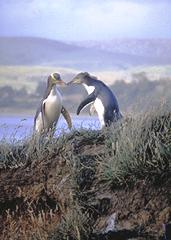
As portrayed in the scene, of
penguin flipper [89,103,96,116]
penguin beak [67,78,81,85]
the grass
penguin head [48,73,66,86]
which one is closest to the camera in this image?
the grass

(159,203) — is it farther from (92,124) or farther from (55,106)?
(55,106)

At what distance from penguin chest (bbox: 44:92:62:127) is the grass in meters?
1.33

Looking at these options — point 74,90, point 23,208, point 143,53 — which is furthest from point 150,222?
point 143,53

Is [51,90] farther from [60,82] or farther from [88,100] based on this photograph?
[88,100]

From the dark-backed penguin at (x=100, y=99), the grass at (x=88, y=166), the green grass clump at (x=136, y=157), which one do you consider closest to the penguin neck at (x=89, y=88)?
the dark-backed penguin at (x=100, y=99)

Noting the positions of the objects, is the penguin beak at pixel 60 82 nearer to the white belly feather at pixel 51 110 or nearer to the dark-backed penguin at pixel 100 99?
the white belly feather at pixel 51 110

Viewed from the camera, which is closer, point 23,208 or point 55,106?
point 23,208

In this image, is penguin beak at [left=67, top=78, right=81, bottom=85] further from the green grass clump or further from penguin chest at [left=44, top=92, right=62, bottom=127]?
the green grass clump

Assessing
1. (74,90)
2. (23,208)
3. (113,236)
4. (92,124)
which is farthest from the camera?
(74,90)

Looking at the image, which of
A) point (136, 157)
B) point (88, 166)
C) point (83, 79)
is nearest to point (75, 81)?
point (83, 79)

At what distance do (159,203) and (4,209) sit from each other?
3.38ft

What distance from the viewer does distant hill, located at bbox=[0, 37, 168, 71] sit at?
6.71 m

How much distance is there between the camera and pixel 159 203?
12.4ft

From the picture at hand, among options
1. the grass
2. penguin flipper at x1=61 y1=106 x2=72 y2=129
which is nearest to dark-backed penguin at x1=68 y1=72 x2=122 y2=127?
penguin flipper at x1=61 y1=106 x2=72 y2=129
